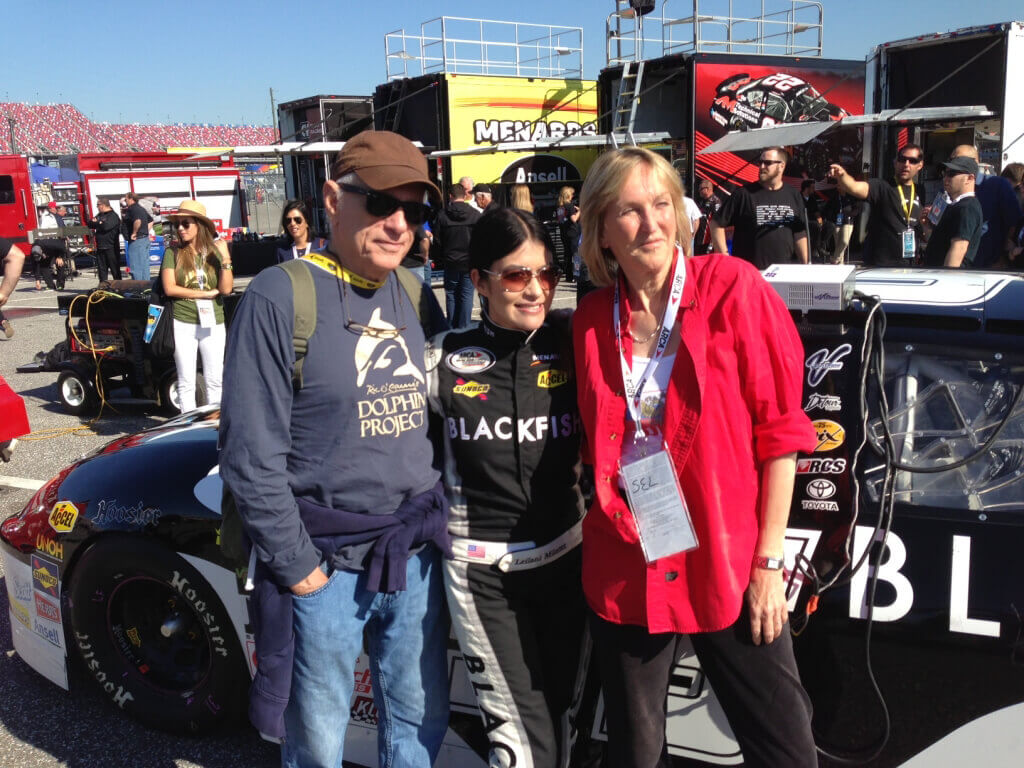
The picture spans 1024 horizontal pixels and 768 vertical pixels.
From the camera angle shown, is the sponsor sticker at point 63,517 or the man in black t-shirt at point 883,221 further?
the man in black t-shirt at point 883,221

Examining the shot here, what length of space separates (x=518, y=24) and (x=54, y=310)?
11240 millimetres

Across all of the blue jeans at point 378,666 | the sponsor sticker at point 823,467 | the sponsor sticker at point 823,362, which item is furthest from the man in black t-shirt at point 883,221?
the blue jeans at point 378,666

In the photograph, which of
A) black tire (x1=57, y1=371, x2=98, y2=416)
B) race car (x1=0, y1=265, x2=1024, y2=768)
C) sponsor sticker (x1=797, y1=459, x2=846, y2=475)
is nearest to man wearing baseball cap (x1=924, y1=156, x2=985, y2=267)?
race car (x1=0, y1=265, x2=1024, y2=768)

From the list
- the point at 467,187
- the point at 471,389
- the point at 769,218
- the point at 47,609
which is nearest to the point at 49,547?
the point at 47,609

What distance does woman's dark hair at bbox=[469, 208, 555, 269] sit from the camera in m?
1.91

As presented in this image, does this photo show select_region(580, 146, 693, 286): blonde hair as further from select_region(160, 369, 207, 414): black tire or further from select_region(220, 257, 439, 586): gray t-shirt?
select_region(160, 369, 207, 414): black tire

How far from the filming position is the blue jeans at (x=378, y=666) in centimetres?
187

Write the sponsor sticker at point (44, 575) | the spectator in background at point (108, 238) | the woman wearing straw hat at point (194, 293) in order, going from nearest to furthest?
the sponsor sticker at point (44, 575)
the woman wearing straw hat at point (194, 293)
the spectator in background at point (108, 238)

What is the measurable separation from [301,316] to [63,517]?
1548mm

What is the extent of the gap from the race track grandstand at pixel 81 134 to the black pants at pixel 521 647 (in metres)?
82.9

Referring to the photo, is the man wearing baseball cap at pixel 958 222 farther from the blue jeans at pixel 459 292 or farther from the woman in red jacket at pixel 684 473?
the woman in red jacket at pixel 684 473

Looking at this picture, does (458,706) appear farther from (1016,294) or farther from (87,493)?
(1016,294)

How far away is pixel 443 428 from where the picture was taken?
197 centimetres

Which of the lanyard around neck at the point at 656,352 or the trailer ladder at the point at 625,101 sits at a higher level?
the trailer ladder at the point at 625,101
